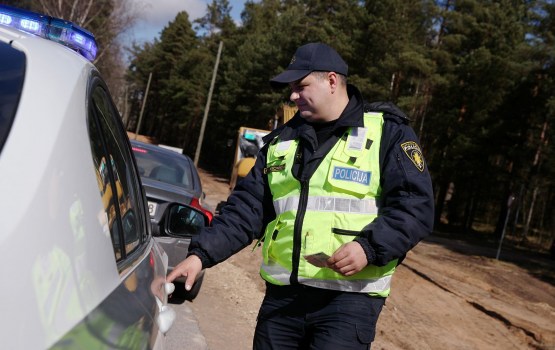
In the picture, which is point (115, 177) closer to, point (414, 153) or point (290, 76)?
point (290, 76)

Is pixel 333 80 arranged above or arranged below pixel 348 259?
above

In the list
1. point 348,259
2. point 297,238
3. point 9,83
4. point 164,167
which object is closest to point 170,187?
point 164,167

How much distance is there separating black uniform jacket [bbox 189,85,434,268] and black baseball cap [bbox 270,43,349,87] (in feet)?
0.53

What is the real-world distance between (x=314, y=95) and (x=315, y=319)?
95 centimetres

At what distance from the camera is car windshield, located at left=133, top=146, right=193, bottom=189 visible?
757cm

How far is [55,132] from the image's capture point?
1.28m

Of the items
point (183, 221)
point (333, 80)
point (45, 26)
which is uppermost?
point (333, 80)

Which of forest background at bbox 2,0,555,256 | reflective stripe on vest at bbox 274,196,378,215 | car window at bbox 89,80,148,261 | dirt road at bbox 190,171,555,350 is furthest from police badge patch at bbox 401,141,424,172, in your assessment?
forest background at bbox 2,0,555,256

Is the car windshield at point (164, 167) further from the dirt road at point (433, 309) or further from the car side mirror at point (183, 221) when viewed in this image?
the car side mirror at point (183, 221)

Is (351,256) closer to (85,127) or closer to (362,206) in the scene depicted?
(362,206)

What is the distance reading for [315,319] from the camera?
2.66 m

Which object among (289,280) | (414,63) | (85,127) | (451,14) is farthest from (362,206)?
(451,14)

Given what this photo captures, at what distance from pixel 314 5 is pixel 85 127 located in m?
42.3

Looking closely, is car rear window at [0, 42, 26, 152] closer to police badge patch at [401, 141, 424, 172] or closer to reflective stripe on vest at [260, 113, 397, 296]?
reflective stripe on vest at [260, 113, 397, 296]
